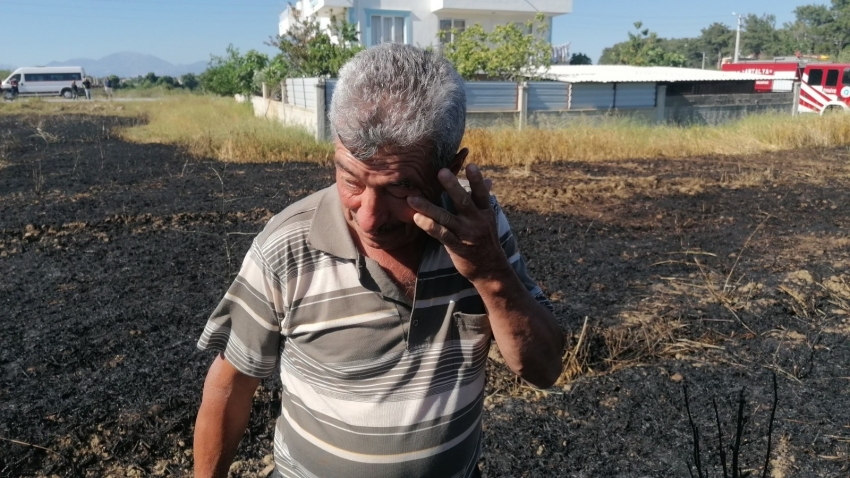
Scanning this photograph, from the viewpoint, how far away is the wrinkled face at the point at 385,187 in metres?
1.26

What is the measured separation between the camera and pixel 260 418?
310 cm

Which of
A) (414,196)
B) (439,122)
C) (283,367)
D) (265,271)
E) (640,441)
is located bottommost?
(640,441)

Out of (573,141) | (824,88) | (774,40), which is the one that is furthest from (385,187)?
(774,40)

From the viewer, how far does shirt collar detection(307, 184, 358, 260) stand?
→ 4.50 ft

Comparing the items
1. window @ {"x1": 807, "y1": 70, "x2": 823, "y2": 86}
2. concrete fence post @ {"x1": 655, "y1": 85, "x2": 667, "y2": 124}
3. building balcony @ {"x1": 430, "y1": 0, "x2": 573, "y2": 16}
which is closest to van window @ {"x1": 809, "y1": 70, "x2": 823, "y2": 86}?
window @ {"x1": 807, "y1": 70, "x2": 823, "y2": 86}

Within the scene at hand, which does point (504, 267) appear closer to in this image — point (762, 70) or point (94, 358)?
point (94, 358)

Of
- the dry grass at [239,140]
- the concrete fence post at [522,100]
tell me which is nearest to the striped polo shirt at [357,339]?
the dry grass at [239,140]

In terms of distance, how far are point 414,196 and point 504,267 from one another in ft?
0.71

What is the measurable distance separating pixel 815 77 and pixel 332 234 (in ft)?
82.1

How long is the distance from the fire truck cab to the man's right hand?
76.9 feet

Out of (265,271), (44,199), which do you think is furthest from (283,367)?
(44,199)

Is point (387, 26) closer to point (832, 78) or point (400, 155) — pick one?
point (832, 78)

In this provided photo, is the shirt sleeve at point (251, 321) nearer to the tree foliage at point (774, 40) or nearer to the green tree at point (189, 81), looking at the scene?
the tree foliage at point (774, 40)

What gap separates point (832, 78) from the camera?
849 inches
